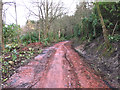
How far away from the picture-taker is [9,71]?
4648mm

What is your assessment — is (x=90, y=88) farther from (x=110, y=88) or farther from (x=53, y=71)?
(x=53, y=71)

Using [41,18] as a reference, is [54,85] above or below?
below

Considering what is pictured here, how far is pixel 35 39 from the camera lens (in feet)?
55.8

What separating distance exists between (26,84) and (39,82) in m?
0.54

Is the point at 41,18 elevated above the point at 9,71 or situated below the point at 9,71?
above

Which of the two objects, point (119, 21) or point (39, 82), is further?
point (119, 21)

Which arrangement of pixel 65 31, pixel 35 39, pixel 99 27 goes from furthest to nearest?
1. pixel 65 31
2. pixel 35 39
3. pixel 99 27

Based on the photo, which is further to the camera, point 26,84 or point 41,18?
point 41,18

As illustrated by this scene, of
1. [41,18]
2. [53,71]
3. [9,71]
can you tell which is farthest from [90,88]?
[41,18]

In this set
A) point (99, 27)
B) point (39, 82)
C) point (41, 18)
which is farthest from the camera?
point (41, 18)

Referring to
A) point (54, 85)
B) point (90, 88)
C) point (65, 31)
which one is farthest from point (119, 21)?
point (65, 31)

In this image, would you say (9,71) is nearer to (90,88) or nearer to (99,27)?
(90,88)

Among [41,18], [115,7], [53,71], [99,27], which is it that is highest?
[41,18]

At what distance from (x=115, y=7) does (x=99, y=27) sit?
2.61 metres
